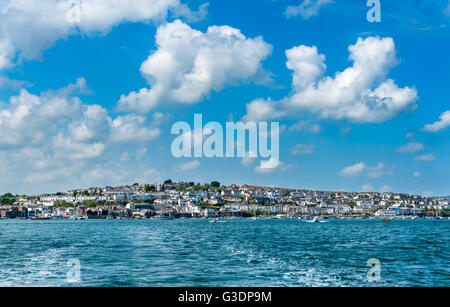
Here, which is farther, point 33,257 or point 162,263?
point 33,257

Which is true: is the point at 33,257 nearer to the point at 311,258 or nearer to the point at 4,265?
the point at 4,265

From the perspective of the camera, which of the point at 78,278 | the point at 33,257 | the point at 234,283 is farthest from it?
the point at 33,257

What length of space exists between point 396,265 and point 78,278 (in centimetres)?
1901

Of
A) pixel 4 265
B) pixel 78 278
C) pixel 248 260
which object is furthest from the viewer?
pixel 248 260

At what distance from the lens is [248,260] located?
2792 centimetres

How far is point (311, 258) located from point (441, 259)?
984 centimetres
